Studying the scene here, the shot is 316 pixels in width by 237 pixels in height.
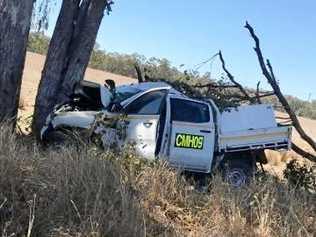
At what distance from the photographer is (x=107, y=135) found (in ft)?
37.9

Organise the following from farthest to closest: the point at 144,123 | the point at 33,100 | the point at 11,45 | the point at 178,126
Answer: the point at 33,100 → the point at 178,126 → the point at 144,123 → the point at 11,45

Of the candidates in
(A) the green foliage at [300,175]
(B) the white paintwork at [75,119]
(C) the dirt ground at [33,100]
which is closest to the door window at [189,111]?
(B) the white paintwork at [75,119]

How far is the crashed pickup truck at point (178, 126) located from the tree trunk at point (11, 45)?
980mm

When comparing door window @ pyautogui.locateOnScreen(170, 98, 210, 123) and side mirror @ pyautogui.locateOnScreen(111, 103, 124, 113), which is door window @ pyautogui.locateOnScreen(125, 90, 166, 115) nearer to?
side mirror @ pyautogui.locateOnScreen(111, 103, 124, 113)

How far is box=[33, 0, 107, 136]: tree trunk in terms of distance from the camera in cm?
1373

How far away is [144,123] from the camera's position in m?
12.1

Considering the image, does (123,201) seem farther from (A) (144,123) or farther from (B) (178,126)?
(B) (178,126)

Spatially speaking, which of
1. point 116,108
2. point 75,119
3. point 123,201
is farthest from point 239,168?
point 123,201

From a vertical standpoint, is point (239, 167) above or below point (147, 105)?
below

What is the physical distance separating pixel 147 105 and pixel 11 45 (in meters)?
2.78

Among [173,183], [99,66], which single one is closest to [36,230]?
[173,183]

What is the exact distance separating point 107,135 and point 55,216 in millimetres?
5263

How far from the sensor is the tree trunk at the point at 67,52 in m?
13.7

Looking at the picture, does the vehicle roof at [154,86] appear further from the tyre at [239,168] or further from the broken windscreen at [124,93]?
the tyre at [239,168]
